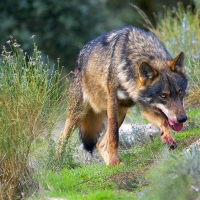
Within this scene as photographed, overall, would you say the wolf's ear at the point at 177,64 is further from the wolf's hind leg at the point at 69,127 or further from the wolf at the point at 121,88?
the wolf's hind leg at the point at 69,127

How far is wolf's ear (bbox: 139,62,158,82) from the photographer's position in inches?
291

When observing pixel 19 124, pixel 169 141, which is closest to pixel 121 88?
pixel 169 141

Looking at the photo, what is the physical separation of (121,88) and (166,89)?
760 mm

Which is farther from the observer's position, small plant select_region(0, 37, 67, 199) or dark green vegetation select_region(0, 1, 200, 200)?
small plant select_region(0, 37, 67, 199)

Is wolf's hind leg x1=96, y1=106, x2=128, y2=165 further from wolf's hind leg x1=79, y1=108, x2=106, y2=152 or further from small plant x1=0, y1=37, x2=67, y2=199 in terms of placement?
small plant x1=0, y1=37, x2=67, y2=199

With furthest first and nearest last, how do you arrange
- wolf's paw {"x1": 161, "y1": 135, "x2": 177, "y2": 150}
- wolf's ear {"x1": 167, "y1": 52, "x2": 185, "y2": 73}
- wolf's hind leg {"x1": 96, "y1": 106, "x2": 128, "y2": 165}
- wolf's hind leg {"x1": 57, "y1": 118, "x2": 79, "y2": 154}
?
wolf's hind leg {"x1": 57, "y1": 118, "x2": 79, "y2": 154}, wolf's hind leg {"x1": 96, "y1": 106, "x2": 128, "y2": 165}, wolf's paw {"x1": 161, "y1": 135, "x2": 177, "y2": 150}, wolf's ear {"x1": 167, "y1": 52, "x2": 185, "y2": 73}

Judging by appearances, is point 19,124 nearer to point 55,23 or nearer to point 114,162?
point 114,162

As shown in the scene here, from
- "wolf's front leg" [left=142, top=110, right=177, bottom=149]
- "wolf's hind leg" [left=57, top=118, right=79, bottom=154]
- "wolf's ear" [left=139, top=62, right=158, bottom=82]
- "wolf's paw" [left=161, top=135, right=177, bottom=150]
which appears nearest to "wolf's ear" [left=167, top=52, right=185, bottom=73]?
"wolf's ear" [left=139, top=62, right=158, bottom=82]

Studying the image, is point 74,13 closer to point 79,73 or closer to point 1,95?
point 79,73

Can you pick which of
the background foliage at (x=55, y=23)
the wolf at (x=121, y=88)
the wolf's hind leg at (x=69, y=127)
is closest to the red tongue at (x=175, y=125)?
the wolf at (x=121, y=88)

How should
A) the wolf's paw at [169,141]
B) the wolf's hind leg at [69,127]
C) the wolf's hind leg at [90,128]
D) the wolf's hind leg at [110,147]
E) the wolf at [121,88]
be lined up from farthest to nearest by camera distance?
the wolf's hind leg at [90,128]
the wolf's hind leg at [69,127]
the wolf's hind leg at [110,147]
the wolf's paw at [169,141]
the wolf at [121,88]

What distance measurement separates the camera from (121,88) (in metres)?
7.83

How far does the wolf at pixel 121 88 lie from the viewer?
→ 736 cm

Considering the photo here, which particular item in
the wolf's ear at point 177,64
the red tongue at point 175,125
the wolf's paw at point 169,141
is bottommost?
the wolf's paw at point 169,141
